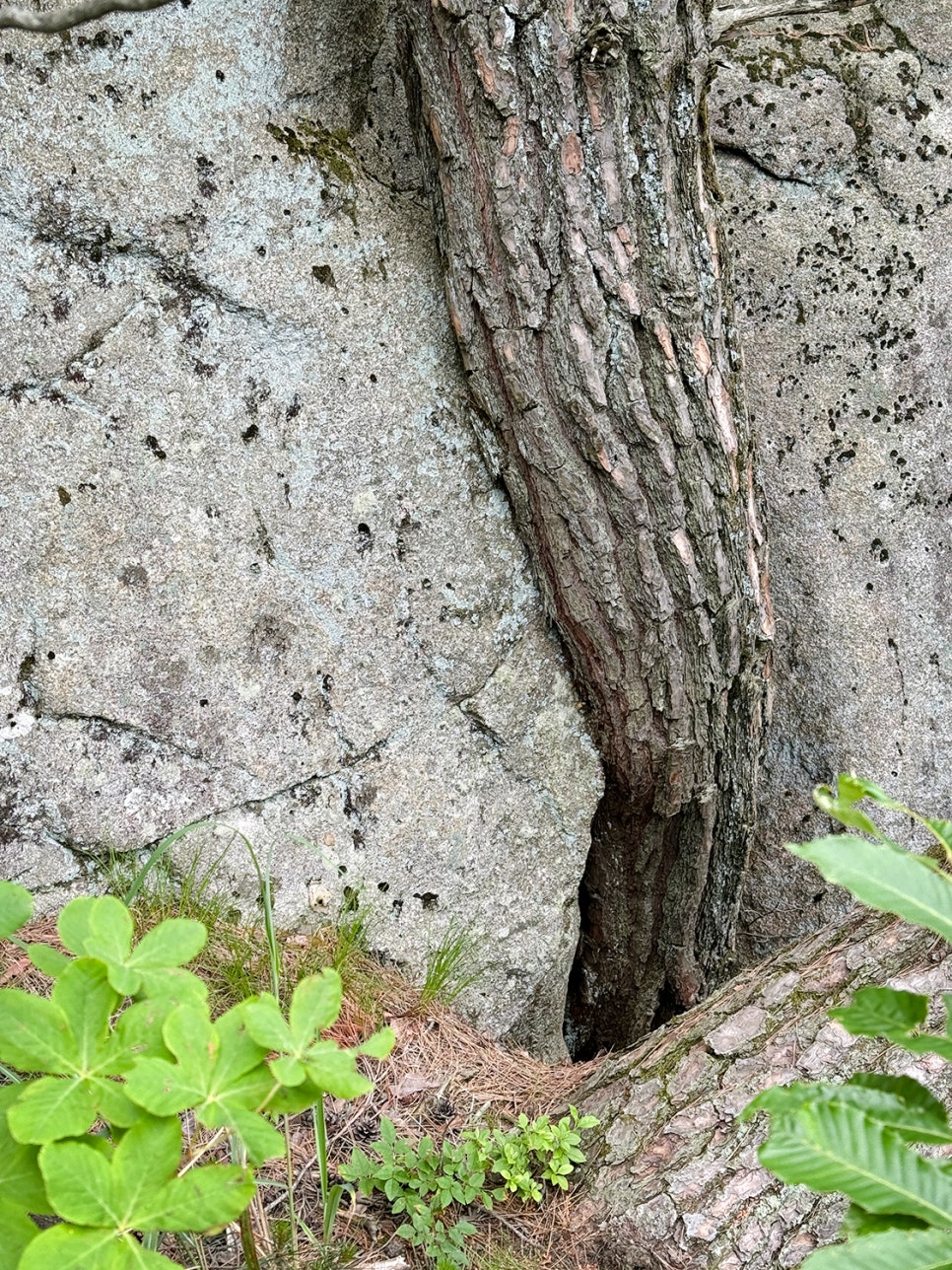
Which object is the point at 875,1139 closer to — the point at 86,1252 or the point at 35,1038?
the point at 86,1252

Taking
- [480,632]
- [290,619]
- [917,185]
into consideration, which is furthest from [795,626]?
[290,619]

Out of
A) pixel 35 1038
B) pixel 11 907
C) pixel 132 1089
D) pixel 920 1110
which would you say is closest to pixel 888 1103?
pixel 920 1110

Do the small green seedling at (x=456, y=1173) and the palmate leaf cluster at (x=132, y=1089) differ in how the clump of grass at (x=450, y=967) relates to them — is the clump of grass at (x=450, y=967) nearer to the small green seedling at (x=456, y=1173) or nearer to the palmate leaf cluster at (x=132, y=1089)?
the small green seedling at (x=456, y=1173)

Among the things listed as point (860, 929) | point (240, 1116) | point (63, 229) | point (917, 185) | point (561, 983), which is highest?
point (917, 185)

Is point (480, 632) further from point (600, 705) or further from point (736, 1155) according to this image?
point (736, 1155)

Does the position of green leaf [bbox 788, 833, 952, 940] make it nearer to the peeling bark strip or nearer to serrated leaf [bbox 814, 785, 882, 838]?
serrated leaf [bbox 814, 785, 882, 838]

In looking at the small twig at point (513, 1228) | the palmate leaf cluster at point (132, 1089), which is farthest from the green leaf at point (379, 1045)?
the small twig at point (513, 1228)
